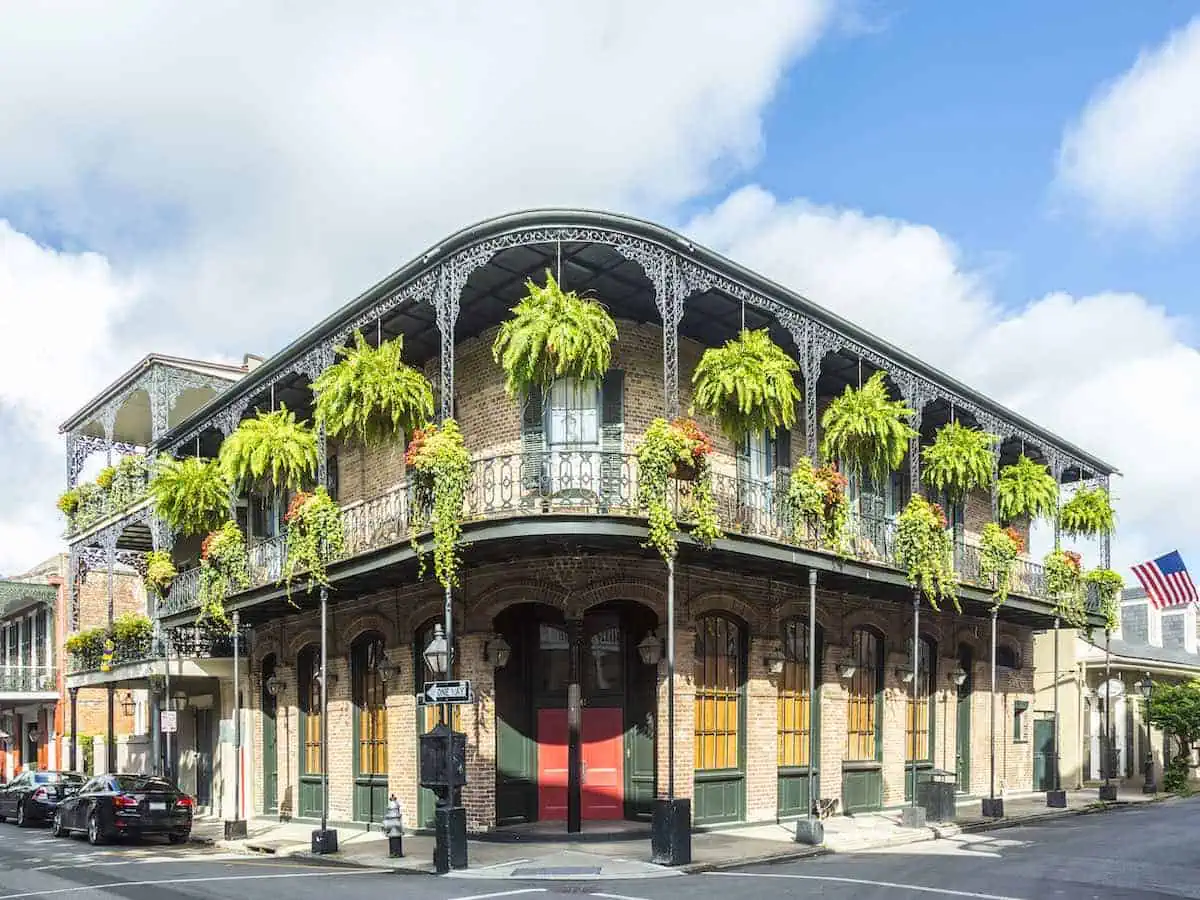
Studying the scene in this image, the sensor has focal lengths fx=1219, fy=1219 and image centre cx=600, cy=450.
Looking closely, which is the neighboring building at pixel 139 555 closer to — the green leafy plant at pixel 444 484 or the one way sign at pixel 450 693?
the green leafy plant at pixel 444 484

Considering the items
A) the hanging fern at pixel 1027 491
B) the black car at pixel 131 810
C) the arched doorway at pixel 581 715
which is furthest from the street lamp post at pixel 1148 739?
the black car at pixel 131 810

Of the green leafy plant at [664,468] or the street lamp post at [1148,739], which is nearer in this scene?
the green leafy plant at [664,468]

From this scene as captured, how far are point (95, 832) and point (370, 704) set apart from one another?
5318mm

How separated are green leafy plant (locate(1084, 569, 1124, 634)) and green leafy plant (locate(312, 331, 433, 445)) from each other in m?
17.7

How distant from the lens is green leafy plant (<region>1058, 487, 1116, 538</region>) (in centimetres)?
2889

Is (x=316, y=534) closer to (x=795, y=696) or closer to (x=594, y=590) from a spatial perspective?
(x=594, y=590)

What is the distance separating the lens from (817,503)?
770 inches

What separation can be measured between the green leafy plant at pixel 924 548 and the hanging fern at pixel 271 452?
419 inches

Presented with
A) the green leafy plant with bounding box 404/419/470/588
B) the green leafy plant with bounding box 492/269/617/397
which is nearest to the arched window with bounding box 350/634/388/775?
the green leafy plant with bounding box 404/419/470/588

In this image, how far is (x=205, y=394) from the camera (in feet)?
105

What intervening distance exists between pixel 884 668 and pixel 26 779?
19.9 meters

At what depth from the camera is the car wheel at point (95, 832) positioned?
70.7 ft

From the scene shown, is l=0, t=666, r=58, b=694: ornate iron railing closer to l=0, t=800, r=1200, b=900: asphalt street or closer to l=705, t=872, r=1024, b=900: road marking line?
l=0, t=800, r=1200, b=900: asphalt street

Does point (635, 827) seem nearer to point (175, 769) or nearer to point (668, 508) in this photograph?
point (668, 508)
